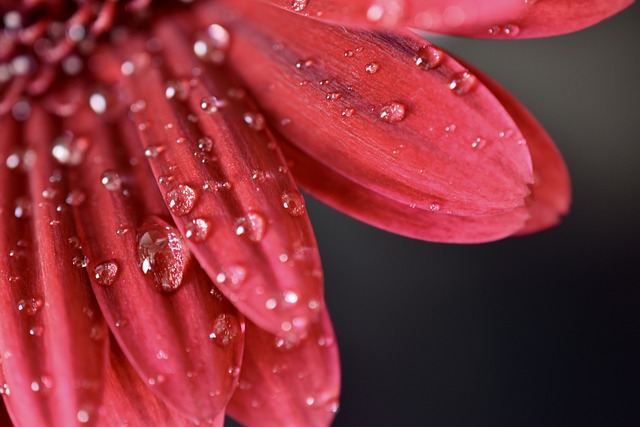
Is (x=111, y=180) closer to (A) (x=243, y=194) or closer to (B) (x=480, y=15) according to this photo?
(A) (x=243, y=194)

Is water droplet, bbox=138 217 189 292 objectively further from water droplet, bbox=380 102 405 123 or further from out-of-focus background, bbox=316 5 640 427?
out-of-focus background, bbox=316 5 640 427

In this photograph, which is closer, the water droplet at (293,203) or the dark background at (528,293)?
the water droplet at (293,203)


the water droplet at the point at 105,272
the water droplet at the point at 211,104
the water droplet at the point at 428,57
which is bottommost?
the water droplet at the point at 105,272

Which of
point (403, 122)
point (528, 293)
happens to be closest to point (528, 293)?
point (528, 293)

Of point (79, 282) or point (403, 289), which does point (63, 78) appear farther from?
point (403, 289)

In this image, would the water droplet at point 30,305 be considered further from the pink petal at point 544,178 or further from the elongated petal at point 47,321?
the pink petal at point 544,178

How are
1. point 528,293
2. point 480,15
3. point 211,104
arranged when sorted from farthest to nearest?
point 528,293, point 211,104, point 480,15

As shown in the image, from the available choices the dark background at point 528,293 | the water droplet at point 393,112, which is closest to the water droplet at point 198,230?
the water droplet at point 393,112

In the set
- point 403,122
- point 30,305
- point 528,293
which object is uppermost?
point 403,122

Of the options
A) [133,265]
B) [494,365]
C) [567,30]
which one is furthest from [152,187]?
[494,365]
